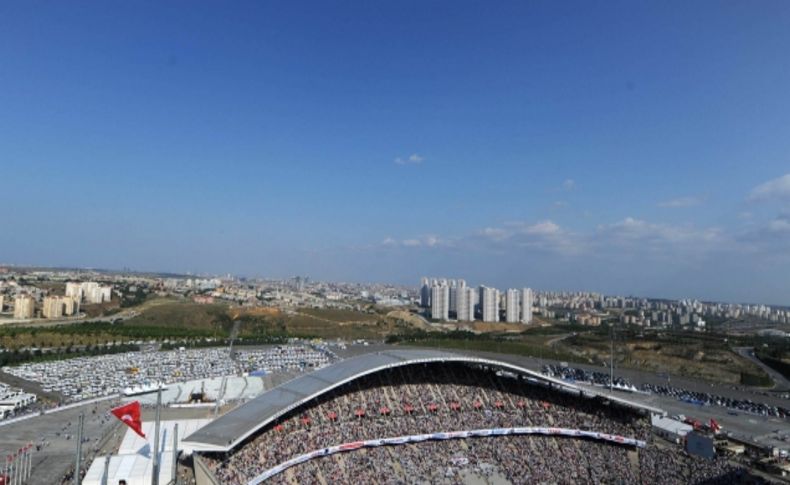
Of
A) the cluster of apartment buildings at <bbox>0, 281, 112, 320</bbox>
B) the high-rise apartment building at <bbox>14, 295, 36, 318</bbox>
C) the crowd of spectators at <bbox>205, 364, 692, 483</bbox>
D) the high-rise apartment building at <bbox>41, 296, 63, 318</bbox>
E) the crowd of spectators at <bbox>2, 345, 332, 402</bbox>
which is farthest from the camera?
the high-rise apartment building at <bbox>41, 296, 63, 318</bbox>

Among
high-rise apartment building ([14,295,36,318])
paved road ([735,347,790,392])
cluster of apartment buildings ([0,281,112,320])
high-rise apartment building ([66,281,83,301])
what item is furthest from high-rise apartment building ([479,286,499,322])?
high-rise apartment building ([14,295,36,318])

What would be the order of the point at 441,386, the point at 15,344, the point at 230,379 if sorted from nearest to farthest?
the point at 441,386 → the point at 230,379 → the point at 15,344

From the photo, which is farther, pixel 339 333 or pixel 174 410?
pixel 339 333

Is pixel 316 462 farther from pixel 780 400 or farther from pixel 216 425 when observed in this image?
pixel 780 400

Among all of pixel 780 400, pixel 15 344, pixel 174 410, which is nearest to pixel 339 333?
pixel 15 344

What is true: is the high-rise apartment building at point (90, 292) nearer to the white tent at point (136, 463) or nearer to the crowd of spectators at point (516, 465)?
the white tent at point (136, 463)

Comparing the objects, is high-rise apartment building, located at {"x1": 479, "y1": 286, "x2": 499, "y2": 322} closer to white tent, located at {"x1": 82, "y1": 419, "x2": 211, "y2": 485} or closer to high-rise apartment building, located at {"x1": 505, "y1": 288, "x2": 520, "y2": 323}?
high-rise apartment building, located at {"x1": 505, "y1": 288, "x2": 520, "y2": 323}
